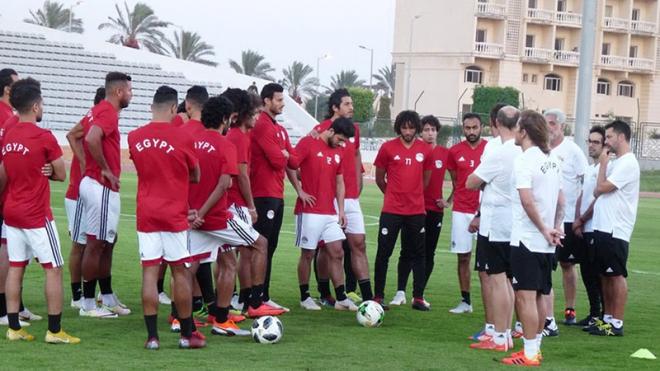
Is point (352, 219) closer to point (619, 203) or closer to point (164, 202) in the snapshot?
point (619, 203)

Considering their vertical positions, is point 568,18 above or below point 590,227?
above

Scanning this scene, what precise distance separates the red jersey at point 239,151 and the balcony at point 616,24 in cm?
8679

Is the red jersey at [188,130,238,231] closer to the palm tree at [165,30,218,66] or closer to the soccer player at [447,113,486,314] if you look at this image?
the soccer player at [447,113,486,314]

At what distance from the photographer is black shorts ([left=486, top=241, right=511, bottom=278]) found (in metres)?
10.1

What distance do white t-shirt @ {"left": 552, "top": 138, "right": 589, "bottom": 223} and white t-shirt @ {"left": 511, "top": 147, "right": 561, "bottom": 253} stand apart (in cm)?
238

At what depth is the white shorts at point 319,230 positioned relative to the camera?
1212 cm

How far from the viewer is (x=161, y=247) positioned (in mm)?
9375

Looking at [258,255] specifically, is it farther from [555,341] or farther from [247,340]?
[555,341]

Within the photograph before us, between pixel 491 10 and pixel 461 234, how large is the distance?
7945 cm

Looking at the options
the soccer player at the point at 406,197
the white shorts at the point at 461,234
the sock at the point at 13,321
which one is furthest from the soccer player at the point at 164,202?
the white shorts at the point at 461,234

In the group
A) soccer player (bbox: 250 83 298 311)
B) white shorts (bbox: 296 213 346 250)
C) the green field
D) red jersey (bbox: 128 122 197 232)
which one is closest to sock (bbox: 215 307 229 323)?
the green field

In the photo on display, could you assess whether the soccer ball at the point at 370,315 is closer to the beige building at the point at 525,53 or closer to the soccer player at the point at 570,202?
the soccer player at the point at 570,202

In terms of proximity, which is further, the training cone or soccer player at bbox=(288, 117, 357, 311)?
soccer player at bbox=(288, 117, 357, 311)

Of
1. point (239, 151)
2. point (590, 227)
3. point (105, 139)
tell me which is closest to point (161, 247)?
point (239, 151)
